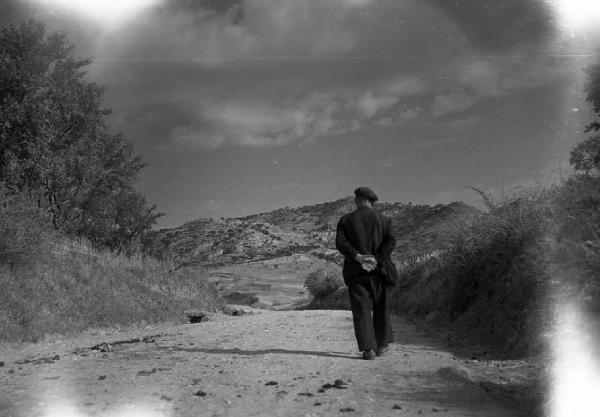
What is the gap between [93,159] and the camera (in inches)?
869

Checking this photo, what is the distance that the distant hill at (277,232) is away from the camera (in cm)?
8500

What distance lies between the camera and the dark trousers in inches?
304

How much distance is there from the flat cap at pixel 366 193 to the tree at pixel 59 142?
446 inches

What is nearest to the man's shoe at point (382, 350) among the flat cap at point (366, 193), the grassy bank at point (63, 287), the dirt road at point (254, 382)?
the dirt road at point (254, 382)

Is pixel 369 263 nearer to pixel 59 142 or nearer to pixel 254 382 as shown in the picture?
pixel 254 382

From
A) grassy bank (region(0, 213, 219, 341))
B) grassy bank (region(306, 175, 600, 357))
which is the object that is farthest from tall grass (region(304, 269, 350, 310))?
grassy bank (region(306, 175, 600, 357))

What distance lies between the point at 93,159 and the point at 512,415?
2036 centimetres

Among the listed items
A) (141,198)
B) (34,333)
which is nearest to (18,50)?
(141,198)

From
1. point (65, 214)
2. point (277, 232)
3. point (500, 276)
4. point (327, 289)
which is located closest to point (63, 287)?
point (65, 214)

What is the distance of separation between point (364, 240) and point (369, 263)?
1.39ft

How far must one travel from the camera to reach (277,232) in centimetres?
10519

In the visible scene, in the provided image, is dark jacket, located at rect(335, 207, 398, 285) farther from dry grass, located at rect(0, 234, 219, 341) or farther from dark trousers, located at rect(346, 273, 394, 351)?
dry grass, located at rect(0, 234, 219, 341)

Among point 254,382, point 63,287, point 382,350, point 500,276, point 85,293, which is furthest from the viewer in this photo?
point 85,293

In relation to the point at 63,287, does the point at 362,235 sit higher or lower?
higher
